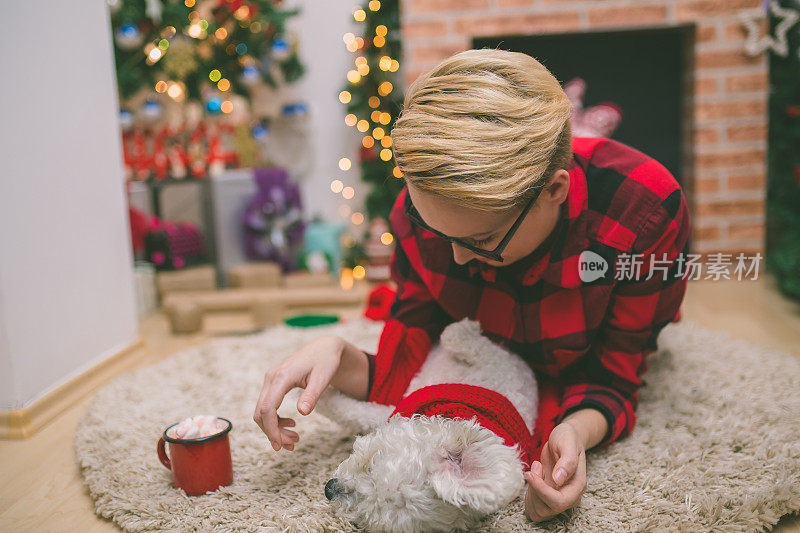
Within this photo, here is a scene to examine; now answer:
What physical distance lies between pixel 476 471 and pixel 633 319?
0.40 metres

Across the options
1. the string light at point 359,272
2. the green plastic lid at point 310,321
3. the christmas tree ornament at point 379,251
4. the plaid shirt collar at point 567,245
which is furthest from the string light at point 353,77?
the plaid shirt collar at point 567,245

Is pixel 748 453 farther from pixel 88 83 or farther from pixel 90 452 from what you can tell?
pixel 88 83

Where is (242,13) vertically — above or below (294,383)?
above

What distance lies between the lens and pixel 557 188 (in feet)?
2.60

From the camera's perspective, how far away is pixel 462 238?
78 cm

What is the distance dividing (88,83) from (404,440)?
1154 mm

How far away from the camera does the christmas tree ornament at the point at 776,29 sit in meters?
2.19

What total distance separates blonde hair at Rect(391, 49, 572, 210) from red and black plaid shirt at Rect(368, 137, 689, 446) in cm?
18

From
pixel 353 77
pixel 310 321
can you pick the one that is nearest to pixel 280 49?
pixel 353 77

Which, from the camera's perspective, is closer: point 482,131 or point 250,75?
point 482,131

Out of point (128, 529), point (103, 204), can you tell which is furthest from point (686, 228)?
point (103, 204)

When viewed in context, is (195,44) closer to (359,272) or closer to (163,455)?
(359,272)

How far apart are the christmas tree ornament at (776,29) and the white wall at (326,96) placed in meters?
1.52

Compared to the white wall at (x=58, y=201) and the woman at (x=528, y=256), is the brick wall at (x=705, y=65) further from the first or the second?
the woman at (x=528, y=256)
